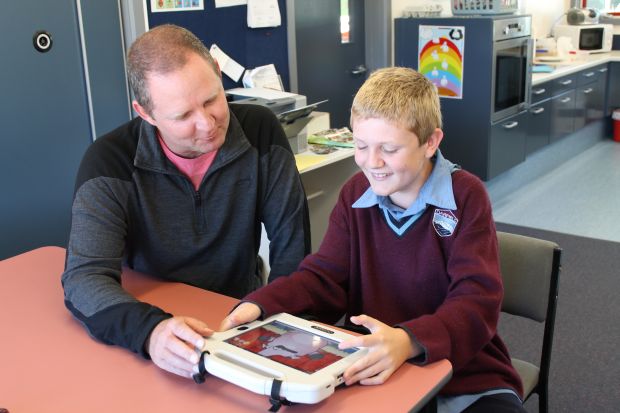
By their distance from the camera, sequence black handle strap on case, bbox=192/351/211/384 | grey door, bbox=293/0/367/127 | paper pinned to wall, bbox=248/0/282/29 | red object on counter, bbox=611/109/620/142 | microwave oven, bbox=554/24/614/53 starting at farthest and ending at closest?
red object on counter, bbox=611/109/620/142 → microwave oven, bbox=554/24/614/53 → grey door, bbox=293/0/367/127 → paper pinned to wall, bbox=248/0/282/29 → black handle strap on case, bbox=192/351/211/384

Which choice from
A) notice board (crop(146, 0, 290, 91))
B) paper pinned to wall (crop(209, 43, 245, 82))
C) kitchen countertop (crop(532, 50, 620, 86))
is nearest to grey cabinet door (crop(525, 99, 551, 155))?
kitchen countertop (crop(532, 50, 620, 86))

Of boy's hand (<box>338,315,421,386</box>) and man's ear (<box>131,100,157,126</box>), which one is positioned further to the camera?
man's ear (<box>131,100,157,126</box>)

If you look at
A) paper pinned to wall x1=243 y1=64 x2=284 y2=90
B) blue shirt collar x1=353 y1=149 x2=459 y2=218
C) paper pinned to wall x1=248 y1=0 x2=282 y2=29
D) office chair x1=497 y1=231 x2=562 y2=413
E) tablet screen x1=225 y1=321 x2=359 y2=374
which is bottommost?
office chair x1=497 y1=231 x2=562 y2=413

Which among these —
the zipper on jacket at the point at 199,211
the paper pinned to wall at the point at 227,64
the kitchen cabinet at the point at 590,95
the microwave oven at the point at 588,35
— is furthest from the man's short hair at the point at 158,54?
the microwave oven at the point at 588,35

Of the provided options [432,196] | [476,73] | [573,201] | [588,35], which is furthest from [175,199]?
[588,35]

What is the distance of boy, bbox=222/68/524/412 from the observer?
4.31ft

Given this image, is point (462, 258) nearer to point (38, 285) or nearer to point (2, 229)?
point (38, 285)

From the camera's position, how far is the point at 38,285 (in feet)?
5.35

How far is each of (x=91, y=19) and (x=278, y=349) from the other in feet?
6.58

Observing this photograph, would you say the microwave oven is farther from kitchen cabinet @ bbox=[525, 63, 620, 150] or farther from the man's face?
the man's face

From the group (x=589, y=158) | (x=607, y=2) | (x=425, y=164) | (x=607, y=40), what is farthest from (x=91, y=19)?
(x=607, y=2)

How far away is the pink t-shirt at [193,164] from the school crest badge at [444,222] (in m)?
0.56

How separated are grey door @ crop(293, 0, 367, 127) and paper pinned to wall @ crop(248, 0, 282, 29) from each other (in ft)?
1.06

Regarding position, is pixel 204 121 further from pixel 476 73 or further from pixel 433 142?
pixel 476 73
